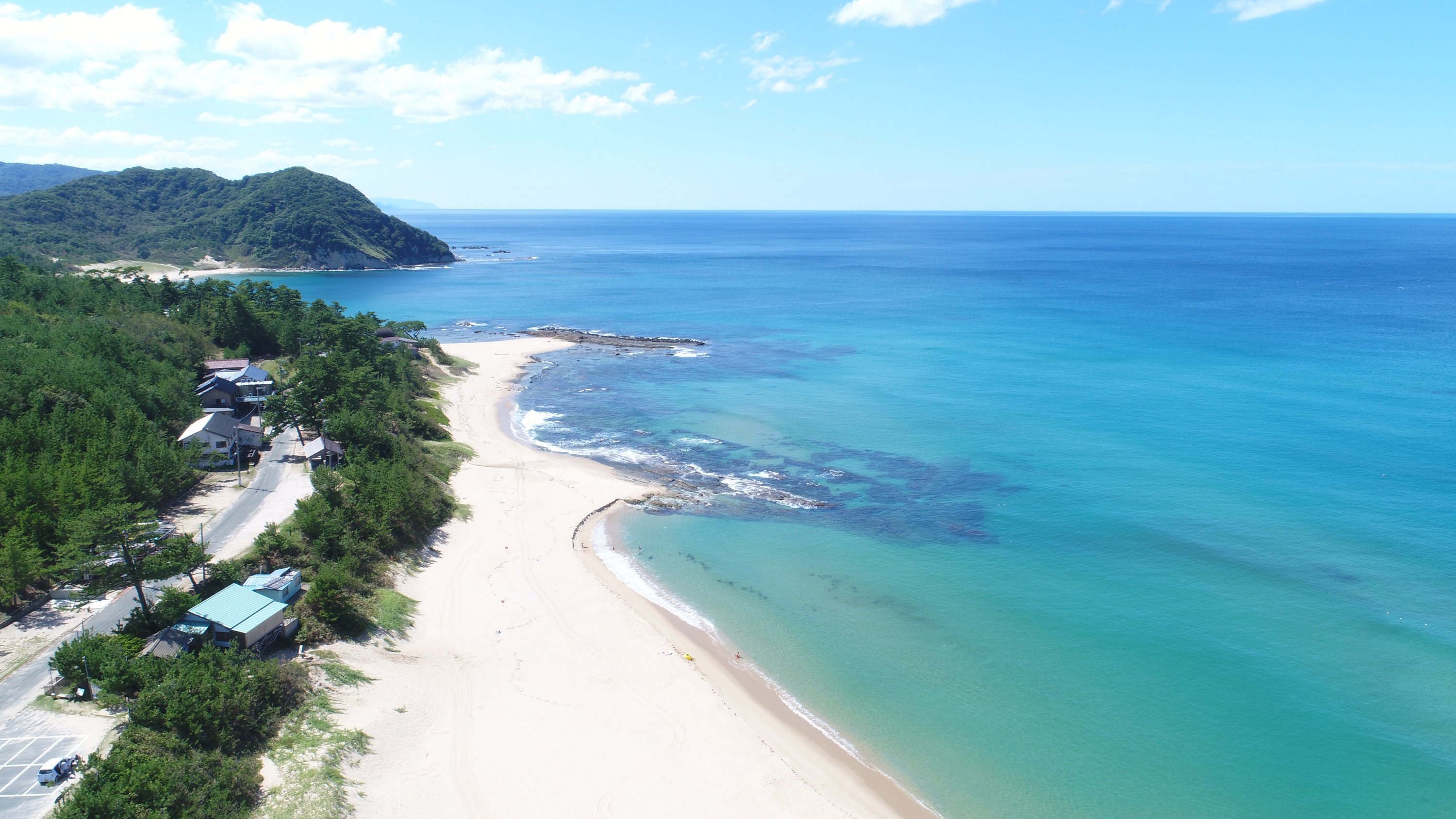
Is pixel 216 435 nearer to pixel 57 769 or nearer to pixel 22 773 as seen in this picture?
pixel 22 773

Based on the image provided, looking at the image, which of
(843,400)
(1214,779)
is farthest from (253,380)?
(1214,779)

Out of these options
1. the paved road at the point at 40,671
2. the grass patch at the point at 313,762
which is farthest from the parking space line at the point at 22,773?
the grass patch at the point at 313,762

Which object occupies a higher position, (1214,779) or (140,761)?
(140,761)

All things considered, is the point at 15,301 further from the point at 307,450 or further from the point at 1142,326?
the point at 1142,326

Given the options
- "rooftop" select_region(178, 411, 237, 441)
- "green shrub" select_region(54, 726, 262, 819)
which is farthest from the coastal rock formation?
"green shrub" select_region(54, 726, 262, 819)

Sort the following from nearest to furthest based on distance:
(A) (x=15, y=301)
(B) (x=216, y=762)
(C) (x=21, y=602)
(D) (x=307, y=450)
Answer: (B) (x=216, y=762) → (C) (x=21, y=602) → (D) (x=307, y=450) → (A) (x=15, y=301)

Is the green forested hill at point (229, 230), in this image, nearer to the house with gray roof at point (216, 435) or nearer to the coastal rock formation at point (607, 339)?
the coastal rock formation at point (607, 339)

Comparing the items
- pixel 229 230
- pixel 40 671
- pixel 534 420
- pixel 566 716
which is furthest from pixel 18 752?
pixel 229 230
